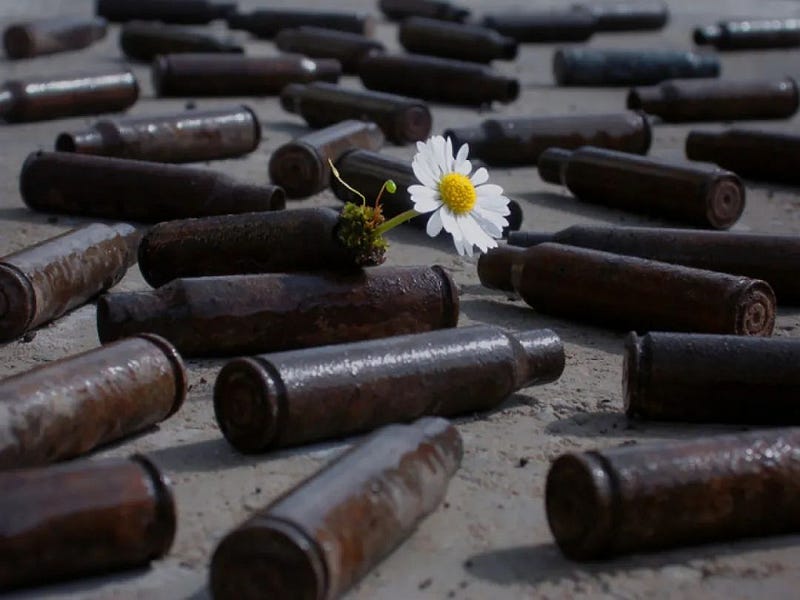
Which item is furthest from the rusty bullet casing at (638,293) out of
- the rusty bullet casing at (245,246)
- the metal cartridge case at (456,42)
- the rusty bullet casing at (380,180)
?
the metal cartridge case at (456,42)

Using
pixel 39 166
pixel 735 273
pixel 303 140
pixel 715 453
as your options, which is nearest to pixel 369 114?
pixel 303 140

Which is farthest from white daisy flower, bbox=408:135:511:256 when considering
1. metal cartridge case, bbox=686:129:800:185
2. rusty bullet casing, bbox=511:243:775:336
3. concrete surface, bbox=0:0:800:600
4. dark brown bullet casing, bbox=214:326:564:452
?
metal cartridge case, bbox=686:129:800:185

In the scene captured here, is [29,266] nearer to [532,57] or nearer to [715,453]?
[715,453]

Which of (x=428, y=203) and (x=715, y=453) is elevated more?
(x=428, y=203)

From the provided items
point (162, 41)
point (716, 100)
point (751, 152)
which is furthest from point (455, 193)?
point (162, 41)

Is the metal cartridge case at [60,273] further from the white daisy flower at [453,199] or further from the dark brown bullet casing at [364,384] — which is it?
the white daisy flower at [453,199]

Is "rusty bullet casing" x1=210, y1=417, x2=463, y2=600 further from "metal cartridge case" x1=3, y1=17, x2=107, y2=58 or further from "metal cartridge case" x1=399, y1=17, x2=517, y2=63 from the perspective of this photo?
"metal cartridge case" x1=3, y1=17, x2=107, y2=58

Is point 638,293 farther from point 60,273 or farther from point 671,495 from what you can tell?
point 60,273
